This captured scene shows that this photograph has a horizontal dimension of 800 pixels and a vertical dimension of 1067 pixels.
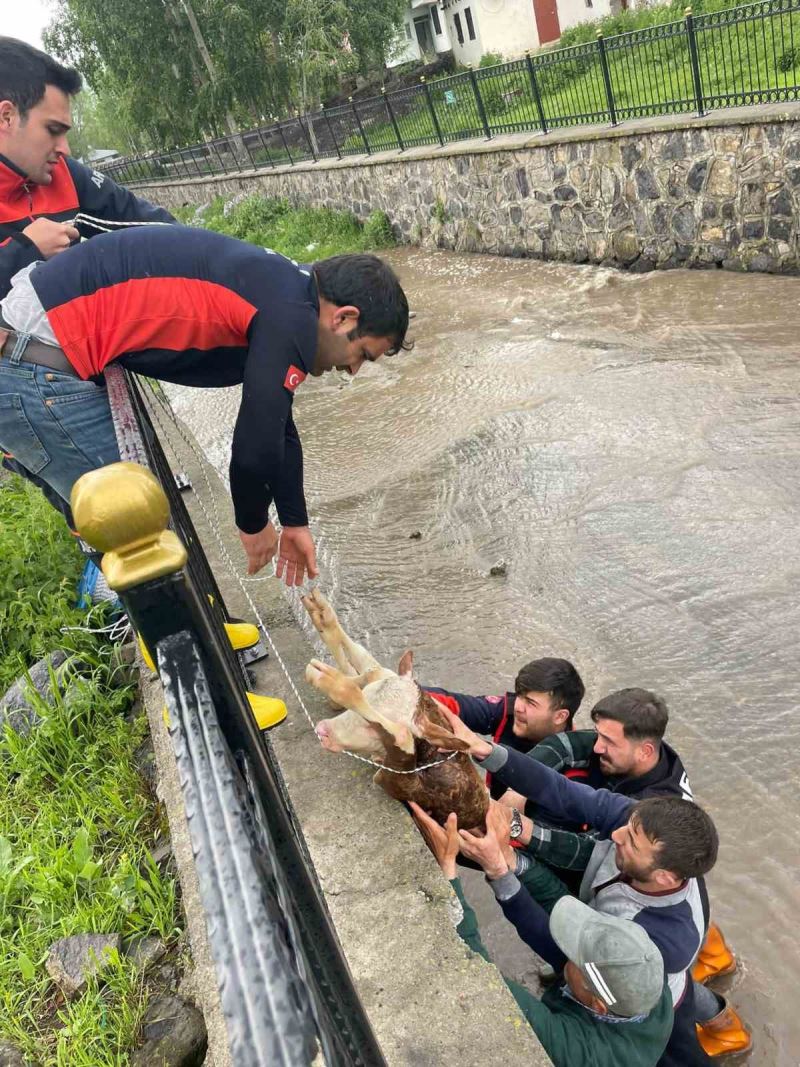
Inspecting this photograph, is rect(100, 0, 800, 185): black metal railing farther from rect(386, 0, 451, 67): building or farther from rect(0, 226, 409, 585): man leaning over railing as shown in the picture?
rect(386, 0, 451, 67): building

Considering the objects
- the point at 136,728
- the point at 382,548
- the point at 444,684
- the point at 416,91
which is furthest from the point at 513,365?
the point at 416,91

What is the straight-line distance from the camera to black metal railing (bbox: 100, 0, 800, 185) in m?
7.34

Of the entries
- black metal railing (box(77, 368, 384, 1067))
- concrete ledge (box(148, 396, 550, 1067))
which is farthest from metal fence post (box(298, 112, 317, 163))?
black metal railing (box(77, 368, 384, 1067))

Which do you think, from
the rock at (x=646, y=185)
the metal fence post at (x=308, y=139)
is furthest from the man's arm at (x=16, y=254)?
the metal fence post at (x=308, y=139)

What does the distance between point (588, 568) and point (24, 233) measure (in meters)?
2.88

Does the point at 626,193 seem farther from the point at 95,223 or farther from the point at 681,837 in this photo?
the point at 681,837

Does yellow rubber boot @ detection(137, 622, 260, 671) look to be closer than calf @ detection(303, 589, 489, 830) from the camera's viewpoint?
No

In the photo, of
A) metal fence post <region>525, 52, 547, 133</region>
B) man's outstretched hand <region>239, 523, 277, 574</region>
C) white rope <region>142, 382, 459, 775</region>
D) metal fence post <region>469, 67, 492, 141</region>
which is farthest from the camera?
metal fence post <region>469, 67, 492, 141</region>

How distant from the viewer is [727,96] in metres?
7.28

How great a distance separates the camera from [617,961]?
67.6 inches

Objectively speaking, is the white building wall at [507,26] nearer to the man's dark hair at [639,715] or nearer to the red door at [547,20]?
the red door at [547,20]

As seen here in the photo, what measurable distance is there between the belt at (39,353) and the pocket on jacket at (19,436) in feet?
0.35

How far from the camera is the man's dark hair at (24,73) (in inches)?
87.6

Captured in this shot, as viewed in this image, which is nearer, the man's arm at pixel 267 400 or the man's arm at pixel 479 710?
the man's arm at pixel 267 400
